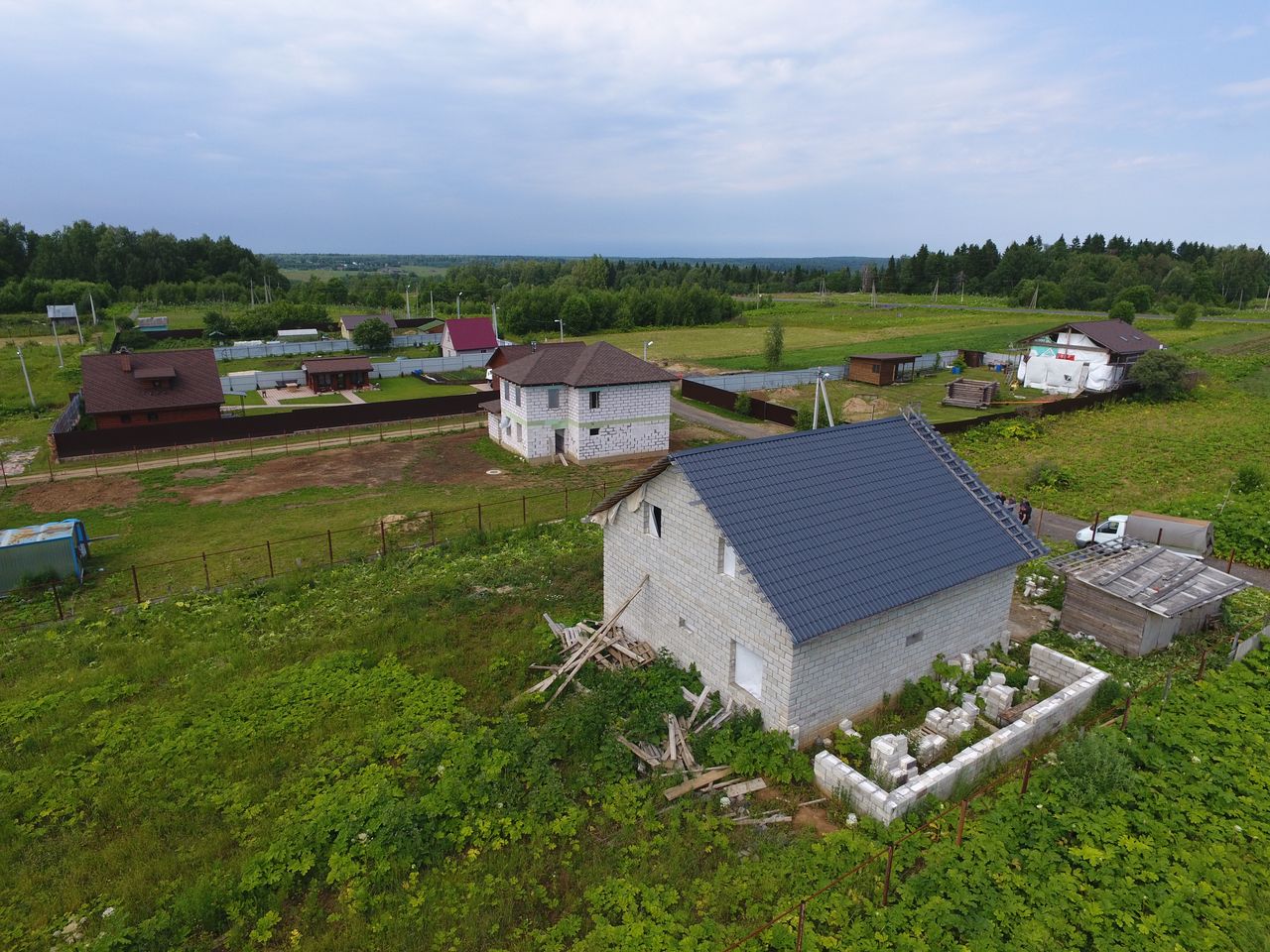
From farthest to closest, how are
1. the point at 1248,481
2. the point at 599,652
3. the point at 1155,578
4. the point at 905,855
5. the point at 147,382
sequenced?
the point at 147,382 → the point at 1248,481 → the point at 1155,578 → the point at 599,652 → the point at 905,855

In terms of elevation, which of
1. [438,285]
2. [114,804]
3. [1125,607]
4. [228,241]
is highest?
[228,241]

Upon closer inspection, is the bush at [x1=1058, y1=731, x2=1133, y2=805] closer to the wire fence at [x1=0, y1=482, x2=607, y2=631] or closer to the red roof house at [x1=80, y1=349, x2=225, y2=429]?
the wire fence at [x1=0, y1=482, x2=607, y2=631]

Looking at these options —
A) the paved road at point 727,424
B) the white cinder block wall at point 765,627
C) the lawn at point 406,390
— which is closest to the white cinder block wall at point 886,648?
the white cinder block wall at point 765,627

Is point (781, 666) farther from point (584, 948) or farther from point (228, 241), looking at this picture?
point (228, 241)

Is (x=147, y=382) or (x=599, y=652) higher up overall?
(x=147, y=382)

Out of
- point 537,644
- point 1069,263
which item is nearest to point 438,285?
point 1069,263

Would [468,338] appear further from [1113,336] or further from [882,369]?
[1113,336]

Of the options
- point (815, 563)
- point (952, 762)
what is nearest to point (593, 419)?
point (815, 563)
